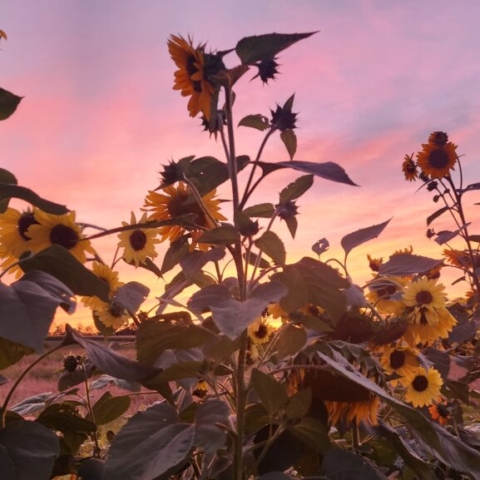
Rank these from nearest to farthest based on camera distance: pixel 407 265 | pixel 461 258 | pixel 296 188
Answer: pixel 296 188
pixel 407 265
pixel 461 258

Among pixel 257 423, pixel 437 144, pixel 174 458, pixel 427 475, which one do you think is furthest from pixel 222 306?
pixel 437 144

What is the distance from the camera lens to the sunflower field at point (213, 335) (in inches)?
33.3

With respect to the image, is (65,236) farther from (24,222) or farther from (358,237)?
(358,237)

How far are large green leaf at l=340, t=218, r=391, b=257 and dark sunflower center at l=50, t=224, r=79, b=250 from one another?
22.7 inches

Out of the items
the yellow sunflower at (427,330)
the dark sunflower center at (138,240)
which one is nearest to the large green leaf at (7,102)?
the dark sunflower center at (138,240)

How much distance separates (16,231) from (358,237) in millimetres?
687

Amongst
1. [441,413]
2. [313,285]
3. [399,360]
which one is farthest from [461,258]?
[313,285]

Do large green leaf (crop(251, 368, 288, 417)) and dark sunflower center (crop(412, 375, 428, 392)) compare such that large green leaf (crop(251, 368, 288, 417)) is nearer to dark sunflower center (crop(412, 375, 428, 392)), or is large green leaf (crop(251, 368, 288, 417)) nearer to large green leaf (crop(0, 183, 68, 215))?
large green leaf (crop(0, 183, 68, 215))

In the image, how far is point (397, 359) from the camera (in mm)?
1411

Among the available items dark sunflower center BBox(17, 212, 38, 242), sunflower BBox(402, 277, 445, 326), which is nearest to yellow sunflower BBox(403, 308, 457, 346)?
sunflower BBox(402, 277, 445, 326)

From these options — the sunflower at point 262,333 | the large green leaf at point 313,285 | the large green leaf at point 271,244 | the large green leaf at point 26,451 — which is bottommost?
the large green leaf at point 26,451

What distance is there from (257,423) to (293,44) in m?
0.60

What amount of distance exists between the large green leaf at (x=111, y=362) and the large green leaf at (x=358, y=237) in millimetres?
584

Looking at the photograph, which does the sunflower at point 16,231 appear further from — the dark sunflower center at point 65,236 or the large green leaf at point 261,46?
the large green leaf at point 261,46
